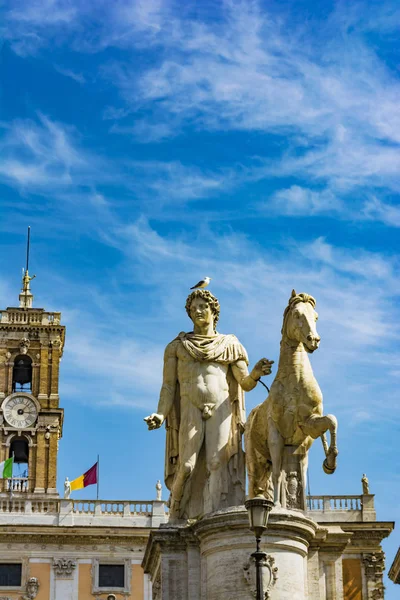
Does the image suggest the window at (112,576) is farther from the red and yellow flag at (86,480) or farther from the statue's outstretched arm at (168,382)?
the statue's outstretched arm at (168,382)

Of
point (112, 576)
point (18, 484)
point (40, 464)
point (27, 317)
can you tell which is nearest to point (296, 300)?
point (112, 576)

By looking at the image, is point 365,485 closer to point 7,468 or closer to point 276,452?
point 7,468

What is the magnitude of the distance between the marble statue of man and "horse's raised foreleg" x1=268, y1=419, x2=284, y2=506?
0.88 metres

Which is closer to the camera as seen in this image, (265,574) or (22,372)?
(265,574)

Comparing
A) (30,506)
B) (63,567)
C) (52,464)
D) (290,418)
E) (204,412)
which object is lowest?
(290,418)

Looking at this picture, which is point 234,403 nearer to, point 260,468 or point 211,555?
point 260,468

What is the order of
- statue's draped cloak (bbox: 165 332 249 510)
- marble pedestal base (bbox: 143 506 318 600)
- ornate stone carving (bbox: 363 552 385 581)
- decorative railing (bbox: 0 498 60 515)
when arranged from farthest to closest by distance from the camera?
decorative railing (bbox: 0 498 60 515) → ornate stone carving (bbox: 363 552 385 581) → statue's draped cloak (bbox: 165 332 249 510) → marble pedestal base (bbox: 143 506 318 600)

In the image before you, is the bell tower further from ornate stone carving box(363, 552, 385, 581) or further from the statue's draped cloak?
the statue's draped cloak

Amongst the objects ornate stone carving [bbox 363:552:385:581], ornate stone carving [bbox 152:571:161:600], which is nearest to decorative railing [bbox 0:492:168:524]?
ornate stone carving [bbox 363:552:385:581]

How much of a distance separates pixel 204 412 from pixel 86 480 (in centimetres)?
4761

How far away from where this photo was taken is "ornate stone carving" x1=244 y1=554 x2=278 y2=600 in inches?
715

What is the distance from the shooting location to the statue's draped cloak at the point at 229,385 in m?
20.4

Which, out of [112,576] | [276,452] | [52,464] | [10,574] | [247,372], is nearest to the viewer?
[276,452]

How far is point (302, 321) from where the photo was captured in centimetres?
1948
